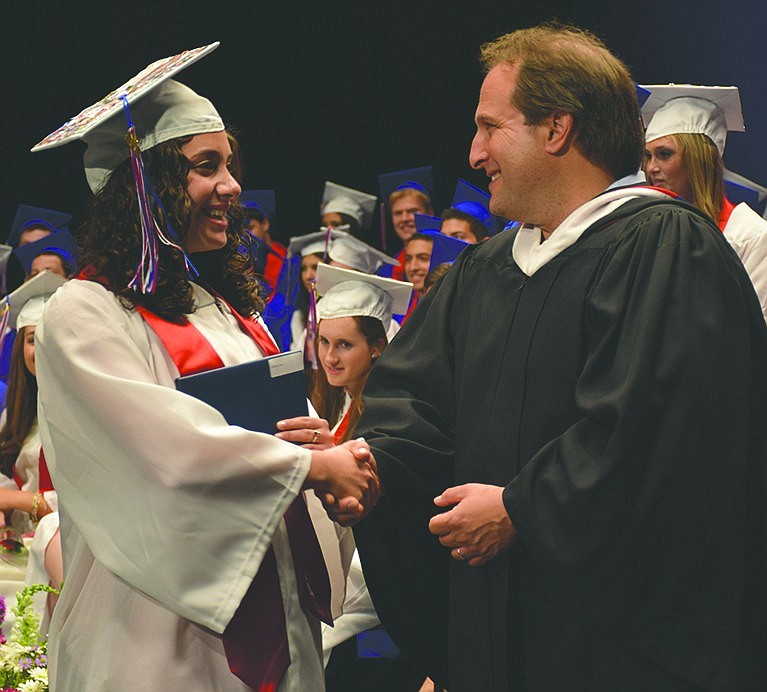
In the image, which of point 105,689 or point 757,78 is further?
point 757,78

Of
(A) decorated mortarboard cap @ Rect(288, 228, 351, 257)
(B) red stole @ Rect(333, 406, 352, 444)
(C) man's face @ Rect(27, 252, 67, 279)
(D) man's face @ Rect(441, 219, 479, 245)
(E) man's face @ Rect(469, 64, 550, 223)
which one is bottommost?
(B) red stole @ Rect(333, 406, 352, 444)

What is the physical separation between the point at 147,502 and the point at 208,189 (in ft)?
2.49

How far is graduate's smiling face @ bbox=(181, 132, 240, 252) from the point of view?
7.81 ft

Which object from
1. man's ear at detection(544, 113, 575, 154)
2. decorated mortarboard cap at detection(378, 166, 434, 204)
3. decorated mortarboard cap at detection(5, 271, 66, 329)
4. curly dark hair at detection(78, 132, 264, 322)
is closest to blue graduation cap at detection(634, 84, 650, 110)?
man's ear at detection(544, 113, 575, 154)

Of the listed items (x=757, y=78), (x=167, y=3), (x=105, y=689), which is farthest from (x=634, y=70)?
(x=105, y=689)

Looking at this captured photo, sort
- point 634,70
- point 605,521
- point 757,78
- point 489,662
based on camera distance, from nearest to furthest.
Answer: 1. point 605,521
2. point 489,662
3. point 757,78
4. point 634,70

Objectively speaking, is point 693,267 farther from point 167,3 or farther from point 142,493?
point 167,3

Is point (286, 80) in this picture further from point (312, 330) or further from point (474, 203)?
point (312, 330)

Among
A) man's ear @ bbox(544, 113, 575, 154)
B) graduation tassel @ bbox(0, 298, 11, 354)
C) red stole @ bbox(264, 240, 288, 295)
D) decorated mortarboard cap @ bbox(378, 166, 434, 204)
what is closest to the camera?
man's ear @ bbox(544, 113, 575, 154)

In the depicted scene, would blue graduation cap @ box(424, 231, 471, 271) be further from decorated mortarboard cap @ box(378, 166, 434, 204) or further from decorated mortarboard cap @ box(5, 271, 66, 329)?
decorated mortarboard cap @ box(378, 166, 434, 204)

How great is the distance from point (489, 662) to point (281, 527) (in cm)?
53

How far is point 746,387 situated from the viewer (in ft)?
6.49

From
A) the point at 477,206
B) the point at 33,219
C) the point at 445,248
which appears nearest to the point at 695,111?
the point at 445,248

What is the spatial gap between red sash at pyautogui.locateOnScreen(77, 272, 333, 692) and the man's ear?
34.1 inches
